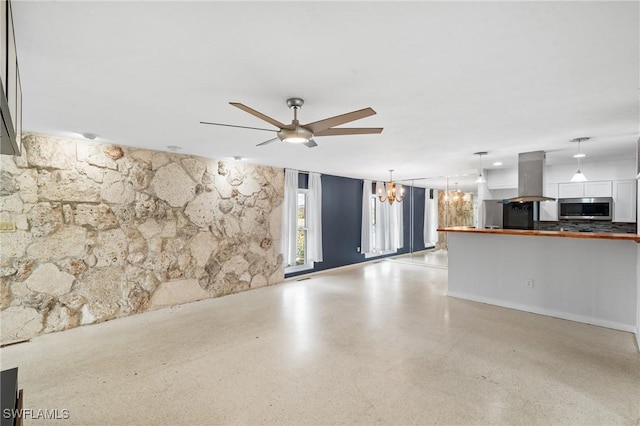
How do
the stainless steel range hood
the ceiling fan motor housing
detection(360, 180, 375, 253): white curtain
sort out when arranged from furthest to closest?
detection(360, 180, 375, 253): white curtain, the stainless steel range hood, the ceiling fan motor housing

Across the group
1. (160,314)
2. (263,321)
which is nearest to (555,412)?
(263,321)

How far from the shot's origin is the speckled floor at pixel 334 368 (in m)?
2.07

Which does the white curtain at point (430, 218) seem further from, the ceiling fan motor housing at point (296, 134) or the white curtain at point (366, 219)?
the ceiling fan motor housing at point (296, 134)

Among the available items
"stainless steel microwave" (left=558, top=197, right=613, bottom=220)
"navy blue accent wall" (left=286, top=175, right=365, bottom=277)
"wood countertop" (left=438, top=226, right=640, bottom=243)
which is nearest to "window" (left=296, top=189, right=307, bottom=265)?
"navy blue accent wall" (left=286, top=175, right=365, bottom=277)

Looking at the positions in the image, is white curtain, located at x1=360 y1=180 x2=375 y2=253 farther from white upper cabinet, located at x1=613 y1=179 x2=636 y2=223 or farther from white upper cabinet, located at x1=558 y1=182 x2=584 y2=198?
white upper cabinet, located at x1=613 y1=179 x2=636 y2=223

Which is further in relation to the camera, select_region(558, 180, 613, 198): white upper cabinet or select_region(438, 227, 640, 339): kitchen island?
select_region(558, 180, 613, 198): white upper cabinet

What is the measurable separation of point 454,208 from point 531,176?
4.83m

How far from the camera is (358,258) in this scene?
783cm

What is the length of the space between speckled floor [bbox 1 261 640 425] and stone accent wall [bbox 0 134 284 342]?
1.36 ft

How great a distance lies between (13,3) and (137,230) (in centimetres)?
339

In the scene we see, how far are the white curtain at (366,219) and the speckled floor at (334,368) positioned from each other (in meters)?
3.54

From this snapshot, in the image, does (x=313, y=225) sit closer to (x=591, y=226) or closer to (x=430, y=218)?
(x=430, y=218)

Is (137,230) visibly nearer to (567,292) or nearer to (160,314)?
(160,314)

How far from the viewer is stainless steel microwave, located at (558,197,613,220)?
5121mm
